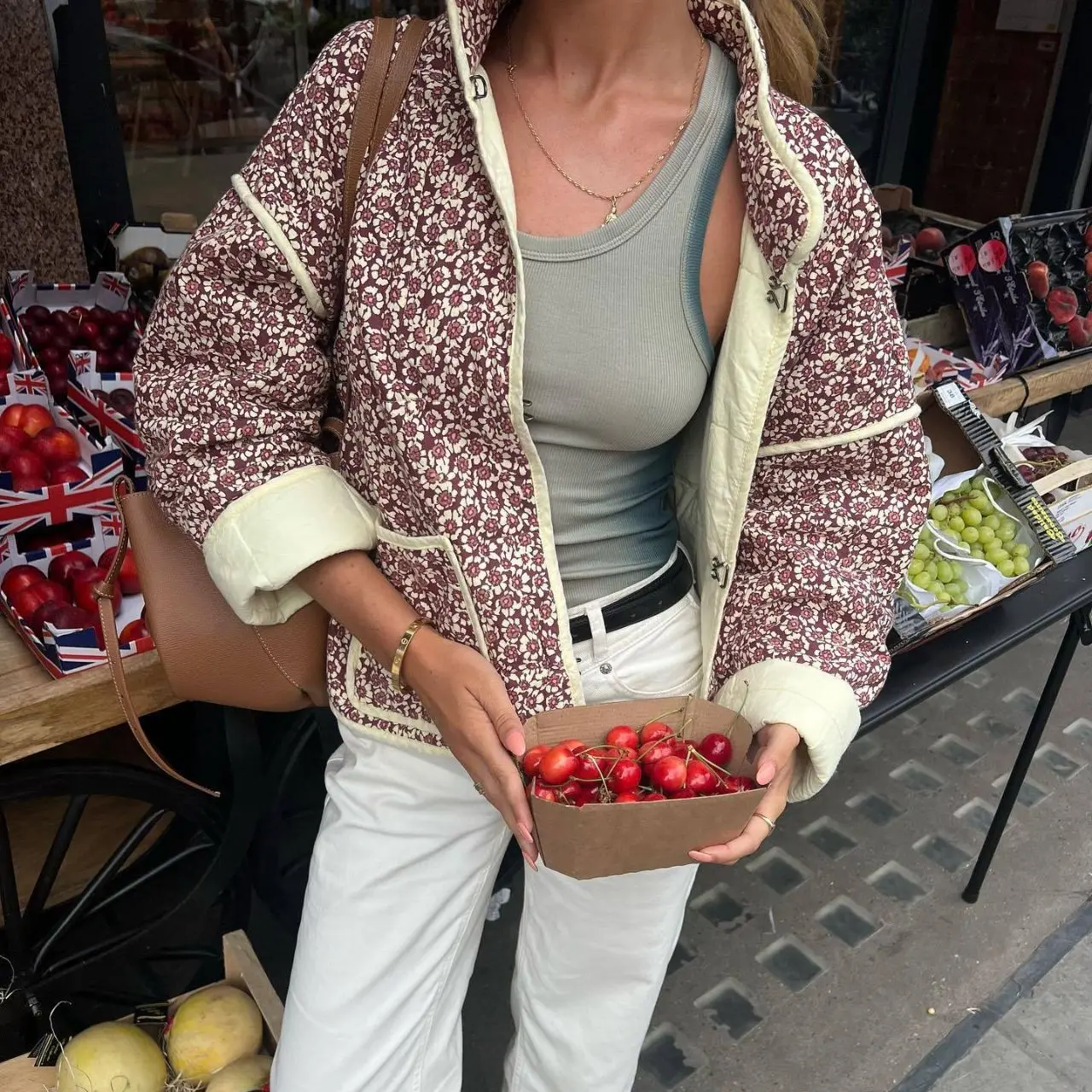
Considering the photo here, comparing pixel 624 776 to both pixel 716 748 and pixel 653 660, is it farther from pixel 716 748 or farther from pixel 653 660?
pixel 653 660

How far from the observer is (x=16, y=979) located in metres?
1.87

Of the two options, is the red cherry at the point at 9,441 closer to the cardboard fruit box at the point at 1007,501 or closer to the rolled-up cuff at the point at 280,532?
the rolled-up cuff at the point at 280,532

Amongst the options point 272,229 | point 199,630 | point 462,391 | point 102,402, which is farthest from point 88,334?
point 462,391

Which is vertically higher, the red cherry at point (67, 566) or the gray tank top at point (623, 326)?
the gray tank top at point (623, 326)

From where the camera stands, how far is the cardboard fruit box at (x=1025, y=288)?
3061 millimetres

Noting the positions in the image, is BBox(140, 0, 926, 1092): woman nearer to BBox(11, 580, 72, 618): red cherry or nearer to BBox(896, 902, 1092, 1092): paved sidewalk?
BBox(11, 580, 72, 618): red cherry

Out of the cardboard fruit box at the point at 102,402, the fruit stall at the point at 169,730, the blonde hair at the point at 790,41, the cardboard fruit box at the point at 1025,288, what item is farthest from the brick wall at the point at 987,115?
the cardboard fruit box at the point at 102,402

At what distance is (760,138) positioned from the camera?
1.12m

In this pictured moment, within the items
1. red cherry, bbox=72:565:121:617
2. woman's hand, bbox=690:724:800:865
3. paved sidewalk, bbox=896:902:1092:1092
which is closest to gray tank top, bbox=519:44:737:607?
woman's hand, bbox=690:724:800:865

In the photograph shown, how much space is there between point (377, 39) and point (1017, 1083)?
2320 mm

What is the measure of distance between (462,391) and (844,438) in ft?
1.51

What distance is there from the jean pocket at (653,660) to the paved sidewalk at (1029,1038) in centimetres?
137

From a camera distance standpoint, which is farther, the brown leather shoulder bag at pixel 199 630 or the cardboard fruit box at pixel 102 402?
the cardboard fruit box at pixel 102 402

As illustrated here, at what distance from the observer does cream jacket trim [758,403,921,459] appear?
4.06 feet
